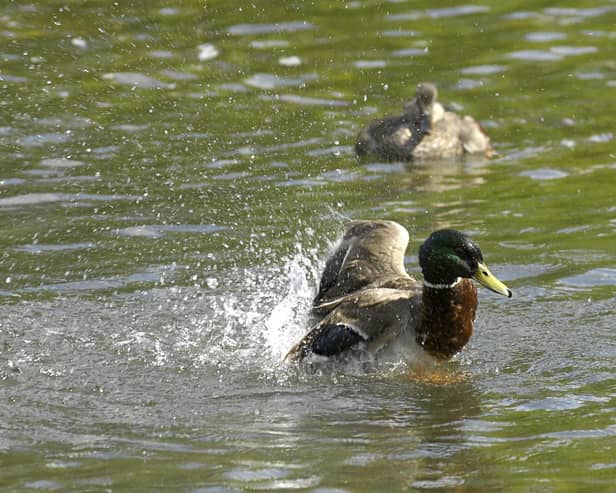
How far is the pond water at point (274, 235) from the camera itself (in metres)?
6.39

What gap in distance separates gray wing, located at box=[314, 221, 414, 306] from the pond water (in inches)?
11.2

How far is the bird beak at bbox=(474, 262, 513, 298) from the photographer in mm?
7613

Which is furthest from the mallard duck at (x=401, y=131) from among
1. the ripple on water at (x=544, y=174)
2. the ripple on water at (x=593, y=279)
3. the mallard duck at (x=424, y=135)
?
the ripple on water at (x=593, y=279)

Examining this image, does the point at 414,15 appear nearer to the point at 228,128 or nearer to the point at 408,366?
the point at 228,128

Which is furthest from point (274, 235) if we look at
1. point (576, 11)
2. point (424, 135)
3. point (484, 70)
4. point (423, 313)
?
point (576, 11)

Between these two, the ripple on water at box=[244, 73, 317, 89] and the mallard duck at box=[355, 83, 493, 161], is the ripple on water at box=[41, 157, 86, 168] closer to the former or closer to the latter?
the mallard duck at box=[355, 83, 493, 161]

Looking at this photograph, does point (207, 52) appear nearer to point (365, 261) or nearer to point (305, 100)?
point (305, 100)

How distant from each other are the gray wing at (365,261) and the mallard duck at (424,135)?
361 centimetres

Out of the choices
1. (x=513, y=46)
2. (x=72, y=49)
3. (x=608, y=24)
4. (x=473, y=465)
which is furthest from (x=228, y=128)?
(x=473, y=465)

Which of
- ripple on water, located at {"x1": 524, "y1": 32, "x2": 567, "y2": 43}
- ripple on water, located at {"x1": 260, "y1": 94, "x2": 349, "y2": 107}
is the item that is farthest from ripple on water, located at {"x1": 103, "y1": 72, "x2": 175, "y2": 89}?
ripple on water, located at {"x1": 524, "y1": 32, "x2": 567, "y2": 43}

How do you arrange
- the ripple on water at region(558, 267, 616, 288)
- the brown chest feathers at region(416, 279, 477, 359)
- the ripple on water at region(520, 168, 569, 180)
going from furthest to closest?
the ripple on water at region(520, 168, 569, 180)
the ripple on water at region(558, 267, 616, 288)
the brown chest feathers at region(416, 279, 477, 359)

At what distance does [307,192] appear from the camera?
36.2 ft

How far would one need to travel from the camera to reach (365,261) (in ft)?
28.1

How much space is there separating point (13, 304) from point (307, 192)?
307cm
